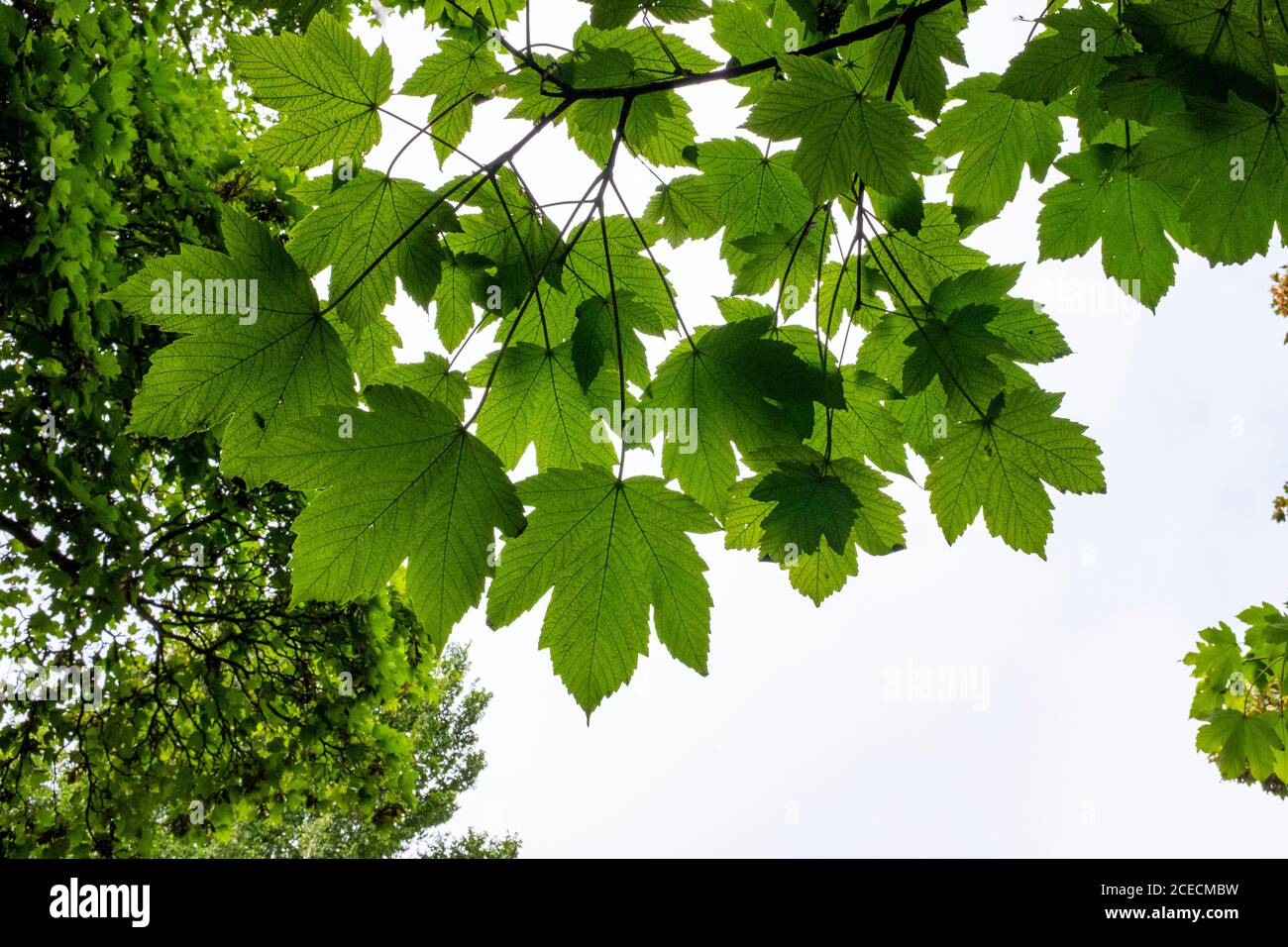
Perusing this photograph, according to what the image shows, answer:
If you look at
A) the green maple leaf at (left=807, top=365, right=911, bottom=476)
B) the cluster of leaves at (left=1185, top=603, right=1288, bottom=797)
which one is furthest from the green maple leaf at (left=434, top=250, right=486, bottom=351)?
the cluster of leaves at (left=1185, top=603, right=1288, bottom=797)

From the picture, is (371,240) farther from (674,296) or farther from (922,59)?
(922,59)

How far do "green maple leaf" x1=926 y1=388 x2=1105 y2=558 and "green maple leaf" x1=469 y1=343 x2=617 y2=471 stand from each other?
525 mm

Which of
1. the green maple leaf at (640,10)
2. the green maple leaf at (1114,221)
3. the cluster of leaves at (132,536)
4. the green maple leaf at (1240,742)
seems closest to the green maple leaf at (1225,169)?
the green maple leaf at (1114,221)

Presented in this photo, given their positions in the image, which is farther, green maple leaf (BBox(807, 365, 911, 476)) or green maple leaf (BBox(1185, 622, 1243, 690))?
green maple leaf (BBox(1185, 622, 1243, 690))

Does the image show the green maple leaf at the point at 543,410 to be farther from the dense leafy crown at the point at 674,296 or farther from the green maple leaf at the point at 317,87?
the green maple leaf at the point at 317,87

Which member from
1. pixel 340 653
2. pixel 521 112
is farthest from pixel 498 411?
pixel 340 653

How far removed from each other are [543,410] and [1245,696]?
235 cm

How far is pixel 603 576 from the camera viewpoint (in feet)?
3.03

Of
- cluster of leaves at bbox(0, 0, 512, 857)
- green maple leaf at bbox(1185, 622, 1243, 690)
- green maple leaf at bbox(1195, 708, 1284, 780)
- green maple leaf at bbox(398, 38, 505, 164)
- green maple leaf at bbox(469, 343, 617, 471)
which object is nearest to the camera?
green maple leaf at bbox(469, 343, 617, 471)

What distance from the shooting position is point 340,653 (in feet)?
14.4

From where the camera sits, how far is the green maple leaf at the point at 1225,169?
0.87 metres

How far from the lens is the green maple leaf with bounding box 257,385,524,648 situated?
87 cm

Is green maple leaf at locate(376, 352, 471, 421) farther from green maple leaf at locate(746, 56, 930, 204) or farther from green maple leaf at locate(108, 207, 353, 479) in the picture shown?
green maple leaf at locate(746, 56, 930, 204)
